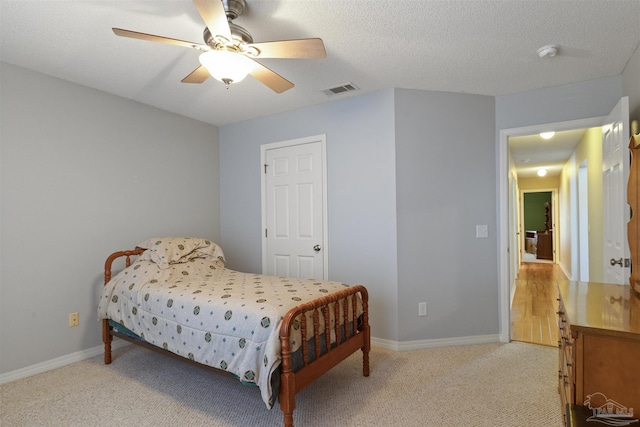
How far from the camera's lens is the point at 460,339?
322cm

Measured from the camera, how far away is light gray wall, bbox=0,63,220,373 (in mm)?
2607

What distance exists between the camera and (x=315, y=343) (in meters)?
2.11

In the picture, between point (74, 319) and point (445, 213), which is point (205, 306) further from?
point (445, 213)

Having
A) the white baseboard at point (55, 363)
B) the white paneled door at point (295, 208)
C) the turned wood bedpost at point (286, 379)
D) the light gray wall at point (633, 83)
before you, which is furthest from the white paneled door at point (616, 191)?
the white baseboard at point (55, 363)

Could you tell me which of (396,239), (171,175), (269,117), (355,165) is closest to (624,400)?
(396,239)

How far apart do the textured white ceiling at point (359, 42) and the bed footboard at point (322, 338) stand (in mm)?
1741

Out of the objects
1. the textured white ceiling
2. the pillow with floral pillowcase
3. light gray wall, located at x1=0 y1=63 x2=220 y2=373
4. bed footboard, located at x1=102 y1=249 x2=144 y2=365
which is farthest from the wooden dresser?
light gray wall, located at x1=0 y1=63 x2=220 y2=373

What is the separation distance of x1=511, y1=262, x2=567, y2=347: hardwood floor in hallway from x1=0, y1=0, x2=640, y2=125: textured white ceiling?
2.42 meters

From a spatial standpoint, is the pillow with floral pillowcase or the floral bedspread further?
the pillow with floral pillowcase

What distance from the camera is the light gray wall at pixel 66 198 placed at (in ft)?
8.55

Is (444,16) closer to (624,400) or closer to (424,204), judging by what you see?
(424,204)

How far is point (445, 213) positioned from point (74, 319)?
352cm

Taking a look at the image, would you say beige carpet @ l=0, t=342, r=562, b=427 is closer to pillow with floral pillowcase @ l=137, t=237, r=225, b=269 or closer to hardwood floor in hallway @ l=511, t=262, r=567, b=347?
hardwood floor in hallway @ l=511, t=262, r=567, b=347

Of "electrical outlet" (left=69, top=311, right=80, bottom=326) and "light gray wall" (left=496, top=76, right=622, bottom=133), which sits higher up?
"light gray wall" (left=496, top=76, right=622, bottom=133)
